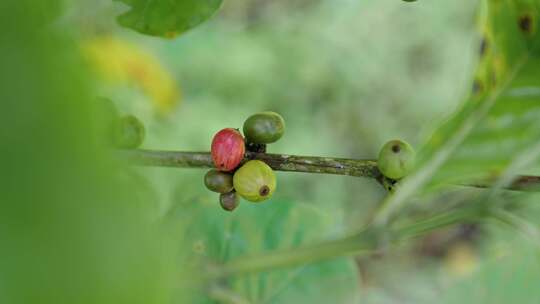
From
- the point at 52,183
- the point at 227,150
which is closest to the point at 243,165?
the point at 227,150

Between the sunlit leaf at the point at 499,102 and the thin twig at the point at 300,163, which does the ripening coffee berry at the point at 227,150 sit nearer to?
the thin twig at the point at 300,163

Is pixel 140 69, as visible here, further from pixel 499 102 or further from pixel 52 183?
pixel 52 183

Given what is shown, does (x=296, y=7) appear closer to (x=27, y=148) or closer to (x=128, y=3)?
(x=128, y=3)

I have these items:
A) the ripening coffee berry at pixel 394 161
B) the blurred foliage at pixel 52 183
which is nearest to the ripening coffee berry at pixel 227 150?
the ripening coffee berry at pixel 394 161

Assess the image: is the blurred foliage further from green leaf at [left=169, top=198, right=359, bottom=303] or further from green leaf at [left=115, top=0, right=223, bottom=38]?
green leaf at [left=169, top=198, right=359, bottom=303]

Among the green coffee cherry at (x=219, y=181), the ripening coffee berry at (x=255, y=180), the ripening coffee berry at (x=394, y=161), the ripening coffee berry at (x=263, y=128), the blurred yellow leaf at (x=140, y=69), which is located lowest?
the ripening coffee berry at (x=255, y=180)

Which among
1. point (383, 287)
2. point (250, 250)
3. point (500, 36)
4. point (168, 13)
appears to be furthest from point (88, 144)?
point (383, 287)

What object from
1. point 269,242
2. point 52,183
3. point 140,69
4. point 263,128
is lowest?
point 52,183

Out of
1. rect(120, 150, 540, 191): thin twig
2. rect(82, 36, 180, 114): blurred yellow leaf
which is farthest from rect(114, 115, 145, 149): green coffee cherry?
rect(82, 36, 180, 114): blurred yellow leaf
